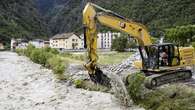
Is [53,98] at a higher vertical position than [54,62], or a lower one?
lower

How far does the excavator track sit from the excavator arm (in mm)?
2351

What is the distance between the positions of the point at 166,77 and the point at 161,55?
1412 millimetres

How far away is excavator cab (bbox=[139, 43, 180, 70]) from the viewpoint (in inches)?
1024

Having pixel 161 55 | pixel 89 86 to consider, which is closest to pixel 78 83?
pixel 89 86

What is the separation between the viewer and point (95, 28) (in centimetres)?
2562

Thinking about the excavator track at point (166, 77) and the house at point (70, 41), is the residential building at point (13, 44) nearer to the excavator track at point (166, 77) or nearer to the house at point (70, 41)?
the house at point (70, 41)

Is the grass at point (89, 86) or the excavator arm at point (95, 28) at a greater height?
the excavator arm at point (95, 28)

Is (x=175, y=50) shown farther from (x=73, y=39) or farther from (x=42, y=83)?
(x=73, y=39)

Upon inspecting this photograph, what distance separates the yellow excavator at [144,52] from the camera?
25.4 m

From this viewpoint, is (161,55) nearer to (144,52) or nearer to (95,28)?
(144,52)

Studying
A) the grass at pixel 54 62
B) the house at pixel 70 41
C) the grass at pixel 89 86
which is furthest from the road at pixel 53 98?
the house at pixel 70 41

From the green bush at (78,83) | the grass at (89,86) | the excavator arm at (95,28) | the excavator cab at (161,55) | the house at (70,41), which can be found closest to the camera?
the excavator arm at (95,28)

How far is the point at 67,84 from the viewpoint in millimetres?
34656

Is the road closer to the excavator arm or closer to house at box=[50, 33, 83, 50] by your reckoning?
the excavator arm
